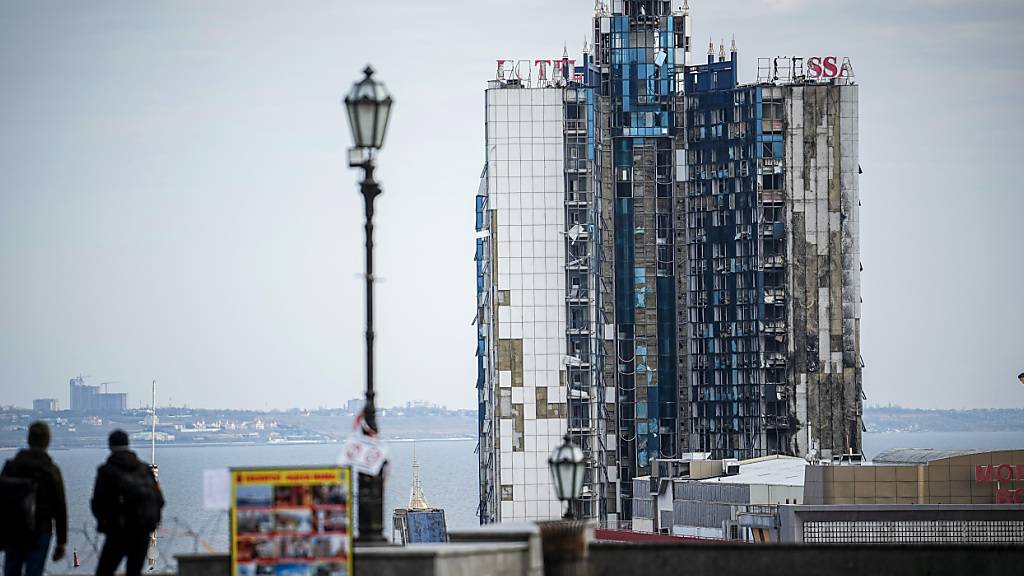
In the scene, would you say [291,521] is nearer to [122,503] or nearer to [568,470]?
[122,503]

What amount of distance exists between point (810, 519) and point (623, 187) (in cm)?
9590

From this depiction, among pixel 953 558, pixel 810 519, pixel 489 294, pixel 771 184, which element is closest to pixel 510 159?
pixel 489 294

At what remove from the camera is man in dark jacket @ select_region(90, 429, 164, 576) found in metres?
24.5

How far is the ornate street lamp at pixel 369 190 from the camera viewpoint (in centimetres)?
2558

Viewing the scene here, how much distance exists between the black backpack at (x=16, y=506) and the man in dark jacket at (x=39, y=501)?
13cm

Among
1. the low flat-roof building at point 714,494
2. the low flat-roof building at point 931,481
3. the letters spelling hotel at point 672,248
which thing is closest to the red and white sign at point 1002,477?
the low flat-roof building at point 931,481

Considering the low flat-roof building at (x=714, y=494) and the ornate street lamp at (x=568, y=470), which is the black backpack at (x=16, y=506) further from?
the low flat-roof building at (x=714, y=494)

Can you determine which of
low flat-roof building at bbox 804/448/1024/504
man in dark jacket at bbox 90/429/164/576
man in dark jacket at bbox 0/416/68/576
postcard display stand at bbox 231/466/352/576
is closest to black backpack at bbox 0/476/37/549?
man in dark jacket at bbox 0/416/68/576

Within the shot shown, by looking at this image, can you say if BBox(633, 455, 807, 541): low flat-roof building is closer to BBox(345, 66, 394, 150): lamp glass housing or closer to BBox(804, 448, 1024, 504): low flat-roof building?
BBox(804, 448, 1024, 504): low flat-roof building

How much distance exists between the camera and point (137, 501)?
24641 millimetres

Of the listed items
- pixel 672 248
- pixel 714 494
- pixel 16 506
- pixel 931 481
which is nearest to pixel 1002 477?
pixel 931 481

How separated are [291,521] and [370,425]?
7.67ft

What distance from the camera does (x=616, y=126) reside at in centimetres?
18438

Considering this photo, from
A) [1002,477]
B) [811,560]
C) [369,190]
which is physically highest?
[369,190]
